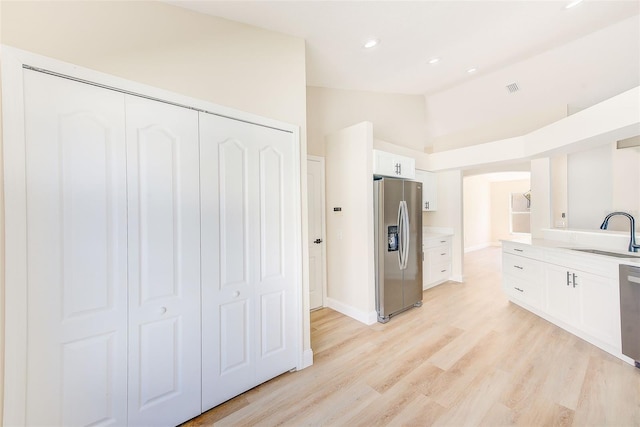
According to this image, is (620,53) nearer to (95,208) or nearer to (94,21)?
(94,21)

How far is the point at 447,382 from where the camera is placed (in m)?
2.03

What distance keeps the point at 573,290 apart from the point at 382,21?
3.39m

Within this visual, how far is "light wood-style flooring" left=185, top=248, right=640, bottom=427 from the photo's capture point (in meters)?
1.70

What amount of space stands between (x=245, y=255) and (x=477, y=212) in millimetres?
8978

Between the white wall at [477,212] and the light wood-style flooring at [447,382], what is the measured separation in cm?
558

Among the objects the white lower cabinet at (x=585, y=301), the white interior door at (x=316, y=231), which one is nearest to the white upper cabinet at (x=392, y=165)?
the white interior door at (x=316, y=231)

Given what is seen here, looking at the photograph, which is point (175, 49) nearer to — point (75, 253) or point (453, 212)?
point (75, 253)

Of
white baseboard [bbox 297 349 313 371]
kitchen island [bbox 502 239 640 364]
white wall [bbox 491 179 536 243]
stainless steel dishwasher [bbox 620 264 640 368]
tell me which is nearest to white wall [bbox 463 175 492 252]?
white wall [bbox 491 179 536 243]

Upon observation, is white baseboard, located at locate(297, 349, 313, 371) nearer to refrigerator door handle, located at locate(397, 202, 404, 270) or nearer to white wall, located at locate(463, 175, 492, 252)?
refrigerator door handle, located at locate(397, 202, 404, 270)

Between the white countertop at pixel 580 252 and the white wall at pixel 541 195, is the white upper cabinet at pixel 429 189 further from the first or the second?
the white wall at pixel 541 195

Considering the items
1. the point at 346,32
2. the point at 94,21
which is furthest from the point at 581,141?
the point at 94,21

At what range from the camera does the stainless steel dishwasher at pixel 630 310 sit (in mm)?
2119

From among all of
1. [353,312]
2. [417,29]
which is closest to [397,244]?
[353,312]

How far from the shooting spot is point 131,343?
1.48 metres
